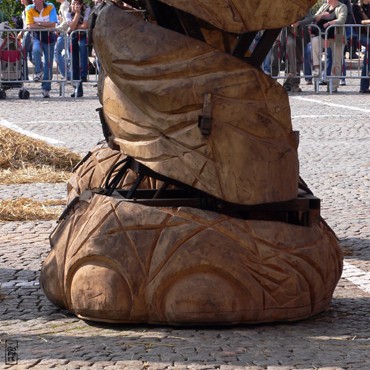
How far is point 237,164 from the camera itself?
537cm

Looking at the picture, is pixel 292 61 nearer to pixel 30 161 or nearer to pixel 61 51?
pixel 61 51

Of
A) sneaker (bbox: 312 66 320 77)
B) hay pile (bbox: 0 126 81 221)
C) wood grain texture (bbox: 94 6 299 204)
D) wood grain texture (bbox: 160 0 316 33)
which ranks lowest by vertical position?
hay pile (bbox: 0 126 81 221)

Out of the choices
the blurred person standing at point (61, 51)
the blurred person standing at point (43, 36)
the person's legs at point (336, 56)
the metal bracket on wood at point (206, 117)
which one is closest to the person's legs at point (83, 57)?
the blurred person standing at point (61, 51)

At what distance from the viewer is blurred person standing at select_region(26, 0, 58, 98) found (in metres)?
20.5

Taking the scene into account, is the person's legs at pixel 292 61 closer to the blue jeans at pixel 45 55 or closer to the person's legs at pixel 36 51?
the blue jeans at pixel 45 55

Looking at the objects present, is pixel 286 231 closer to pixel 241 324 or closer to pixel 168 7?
pixel 241 324

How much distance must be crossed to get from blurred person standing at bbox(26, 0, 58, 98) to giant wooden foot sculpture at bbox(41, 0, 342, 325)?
15.0 m

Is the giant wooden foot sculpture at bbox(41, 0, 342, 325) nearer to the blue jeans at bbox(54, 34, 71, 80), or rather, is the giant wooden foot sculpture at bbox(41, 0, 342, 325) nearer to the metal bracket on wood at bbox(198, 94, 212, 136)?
the metal bracket on wood at bbox(198, 94, 212, 136)

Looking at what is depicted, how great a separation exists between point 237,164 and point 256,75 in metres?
0.44

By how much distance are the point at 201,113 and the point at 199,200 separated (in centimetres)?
47

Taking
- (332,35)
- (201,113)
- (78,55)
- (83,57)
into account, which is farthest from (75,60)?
(201,113)

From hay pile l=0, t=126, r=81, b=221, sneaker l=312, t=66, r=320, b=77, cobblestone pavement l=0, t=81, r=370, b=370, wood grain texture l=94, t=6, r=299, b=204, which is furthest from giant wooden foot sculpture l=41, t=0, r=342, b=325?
sneaker l=312, t=66, r=320, b=77

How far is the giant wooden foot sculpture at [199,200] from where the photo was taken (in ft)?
17.3

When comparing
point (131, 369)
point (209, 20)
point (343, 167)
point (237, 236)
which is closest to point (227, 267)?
point (237, 236)
